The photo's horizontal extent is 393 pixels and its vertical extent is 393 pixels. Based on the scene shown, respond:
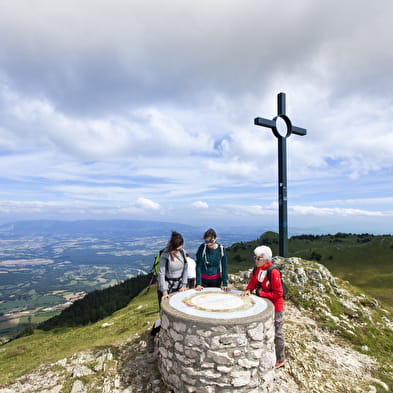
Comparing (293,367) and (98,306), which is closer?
(293,367)

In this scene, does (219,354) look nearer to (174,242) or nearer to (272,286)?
(272,286)

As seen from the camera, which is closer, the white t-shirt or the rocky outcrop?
the rocky outcrop

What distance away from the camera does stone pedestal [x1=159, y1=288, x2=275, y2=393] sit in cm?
550

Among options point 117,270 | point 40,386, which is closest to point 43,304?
point 117,270

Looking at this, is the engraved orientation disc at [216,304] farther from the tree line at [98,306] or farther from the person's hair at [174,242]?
the tree line at [98,306]

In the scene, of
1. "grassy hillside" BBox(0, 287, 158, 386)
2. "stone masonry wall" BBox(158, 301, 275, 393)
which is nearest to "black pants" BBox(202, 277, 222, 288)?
"stone masonry wall" BBox(158, 301, 275, 393)

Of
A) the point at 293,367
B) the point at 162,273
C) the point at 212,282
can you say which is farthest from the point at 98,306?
the point at 293,367

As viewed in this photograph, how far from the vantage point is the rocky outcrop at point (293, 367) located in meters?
6.65

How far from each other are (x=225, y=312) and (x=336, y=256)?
23.8 m

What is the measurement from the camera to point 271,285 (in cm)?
664

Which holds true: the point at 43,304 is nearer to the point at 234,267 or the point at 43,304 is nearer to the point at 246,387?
the point at 234,267

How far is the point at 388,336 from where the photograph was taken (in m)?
10.6

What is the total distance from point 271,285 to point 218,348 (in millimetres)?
2149

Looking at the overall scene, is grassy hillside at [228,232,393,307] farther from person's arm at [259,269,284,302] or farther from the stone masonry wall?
the stone masonry wall
